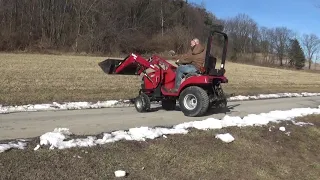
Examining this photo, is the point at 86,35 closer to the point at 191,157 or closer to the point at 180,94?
the point at 180,94

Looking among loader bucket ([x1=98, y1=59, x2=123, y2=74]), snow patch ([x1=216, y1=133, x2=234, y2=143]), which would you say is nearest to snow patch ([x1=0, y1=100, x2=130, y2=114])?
loader bucket ([x1=98, y1=59, x2=123, y2=74])

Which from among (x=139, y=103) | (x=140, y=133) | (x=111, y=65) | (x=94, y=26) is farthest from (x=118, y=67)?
(x=94, y=26)

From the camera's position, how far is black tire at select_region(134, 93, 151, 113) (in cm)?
1186

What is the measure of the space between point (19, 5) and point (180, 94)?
5413cm

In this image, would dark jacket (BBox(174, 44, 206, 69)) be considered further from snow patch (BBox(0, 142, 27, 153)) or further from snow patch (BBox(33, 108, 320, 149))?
snow patch (BBox(0, 142, 27, 153))

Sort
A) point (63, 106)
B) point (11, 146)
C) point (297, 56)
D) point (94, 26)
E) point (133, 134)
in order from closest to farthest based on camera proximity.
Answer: point (11, 146) < point (133, 134) < point (63, 106) < point (94, 26) < point (297, 56)

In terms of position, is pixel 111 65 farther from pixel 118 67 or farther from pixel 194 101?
pixel 194 101

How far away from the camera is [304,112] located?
14.0 metres

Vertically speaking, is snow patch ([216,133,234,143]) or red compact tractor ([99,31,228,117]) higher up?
red compact tractor ([99,31,228,117])

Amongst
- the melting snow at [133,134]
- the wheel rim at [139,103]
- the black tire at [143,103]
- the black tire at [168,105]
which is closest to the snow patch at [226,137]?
the melting snow at [133,134]

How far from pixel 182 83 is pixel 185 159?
14.8 feet

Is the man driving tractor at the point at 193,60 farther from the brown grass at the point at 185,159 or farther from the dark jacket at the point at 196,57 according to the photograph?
the brown grass at the point at 185,159

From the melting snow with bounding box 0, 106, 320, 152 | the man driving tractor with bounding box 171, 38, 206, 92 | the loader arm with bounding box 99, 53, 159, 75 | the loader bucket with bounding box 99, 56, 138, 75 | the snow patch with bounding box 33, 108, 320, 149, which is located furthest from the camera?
the loader bucket with bounding box 99, 56, 138, 75

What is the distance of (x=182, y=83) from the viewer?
1143cm
